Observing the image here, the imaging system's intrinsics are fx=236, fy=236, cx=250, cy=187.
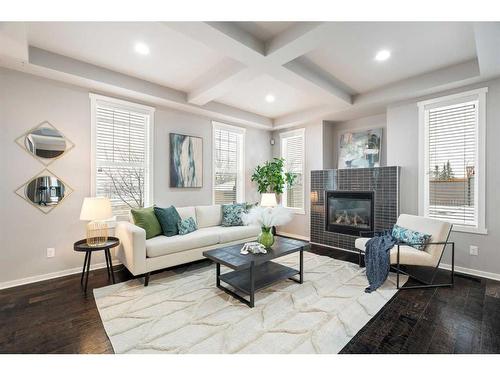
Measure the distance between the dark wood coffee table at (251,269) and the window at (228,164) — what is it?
2.31 meters

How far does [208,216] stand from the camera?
14.0ft

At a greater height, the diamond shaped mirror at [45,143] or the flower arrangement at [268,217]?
the diamond shaped mirror at [45,143]

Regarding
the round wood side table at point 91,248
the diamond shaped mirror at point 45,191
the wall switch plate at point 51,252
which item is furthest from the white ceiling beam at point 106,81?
the wall switch plate at point 51,252

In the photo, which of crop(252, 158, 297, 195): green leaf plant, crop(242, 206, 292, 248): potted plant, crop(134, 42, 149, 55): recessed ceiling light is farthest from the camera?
crop(252, 158, 297, 195): green leaf plant

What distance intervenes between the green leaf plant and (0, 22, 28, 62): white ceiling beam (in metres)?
4.02

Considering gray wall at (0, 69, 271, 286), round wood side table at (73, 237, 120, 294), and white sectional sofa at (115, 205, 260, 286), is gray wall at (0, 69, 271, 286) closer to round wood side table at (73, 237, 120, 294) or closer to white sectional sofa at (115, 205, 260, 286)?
round wood side table at (73, 237, 120, 294)

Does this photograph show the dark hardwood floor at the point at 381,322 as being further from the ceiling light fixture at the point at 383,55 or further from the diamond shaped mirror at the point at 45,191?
the ceiling light fixture at the point at 383,55

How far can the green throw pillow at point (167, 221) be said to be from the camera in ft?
11.3

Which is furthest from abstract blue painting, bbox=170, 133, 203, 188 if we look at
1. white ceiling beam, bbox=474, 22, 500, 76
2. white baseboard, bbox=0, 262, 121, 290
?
white ceiling beam, bbox=474, 22, 500, 76

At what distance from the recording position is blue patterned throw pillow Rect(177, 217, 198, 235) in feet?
11.6

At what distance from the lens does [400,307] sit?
7.78ft

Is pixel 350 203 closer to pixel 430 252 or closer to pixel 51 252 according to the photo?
pixel 430 252

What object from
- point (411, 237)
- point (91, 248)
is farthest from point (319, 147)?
point (91, 248)
